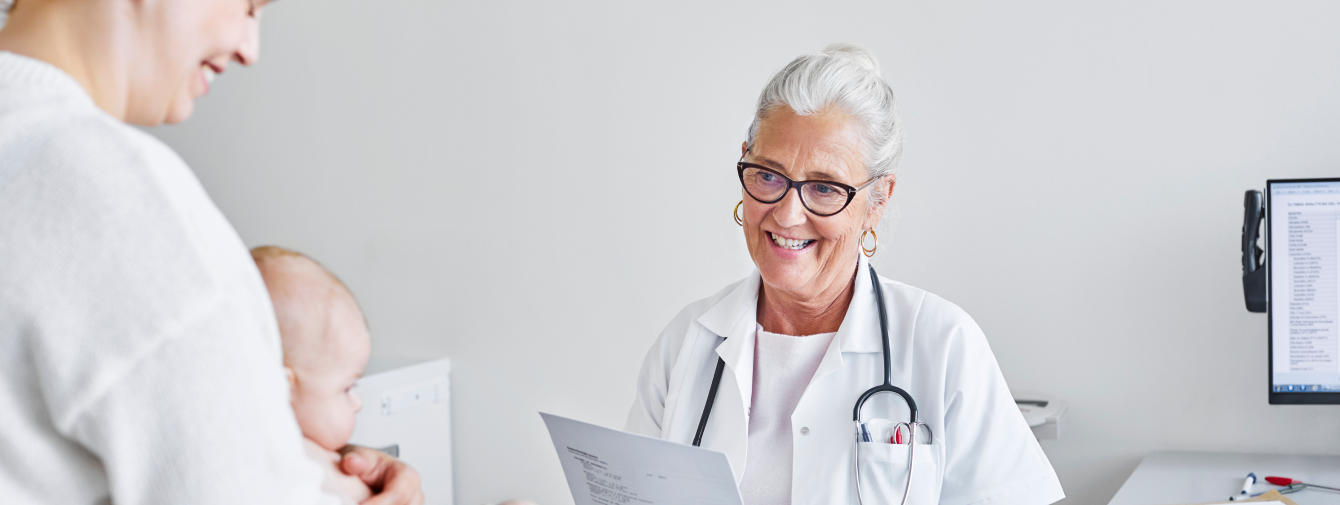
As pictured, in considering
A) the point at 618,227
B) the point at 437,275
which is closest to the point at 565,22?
the point at 618,227

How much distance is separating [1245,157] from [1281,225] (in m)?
0.21

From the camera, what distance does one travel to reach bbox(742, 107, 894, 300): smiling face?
1.39 meters

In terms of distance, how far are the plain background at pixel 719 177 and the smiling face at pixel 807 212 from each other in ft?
1.23

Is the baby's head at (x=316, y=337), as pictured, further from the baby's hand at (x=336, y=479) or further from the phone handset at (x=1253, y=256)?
the phone handset at (x=1253, y=256)

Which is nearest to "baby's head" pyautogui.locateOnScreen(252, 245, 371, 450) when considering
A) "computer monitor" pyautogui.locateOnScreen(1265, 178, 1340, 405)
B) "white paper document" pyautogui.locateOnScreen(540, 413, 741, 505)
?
"white paper document" pyautogui.locateOnScreen(540, 413, 741, 505)

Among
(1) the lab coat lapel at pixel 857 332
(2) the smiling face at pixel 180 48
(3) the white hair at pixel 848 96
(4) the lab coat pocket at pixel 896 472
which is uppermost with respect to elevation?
(3) the white hair at pixel 848 96

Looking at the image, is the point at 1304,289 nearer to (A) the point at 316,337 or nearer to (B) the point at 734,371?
(B) the point at 734,371

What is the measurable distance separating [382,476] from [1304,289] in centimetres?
164

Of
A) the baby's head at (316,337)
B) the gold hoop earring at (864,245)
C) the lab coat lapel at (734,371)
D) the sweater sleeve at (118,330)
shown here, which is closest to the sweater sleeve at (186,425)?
the sweater sleeve at (118,330)

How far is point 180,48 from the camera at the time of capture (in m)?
0.53

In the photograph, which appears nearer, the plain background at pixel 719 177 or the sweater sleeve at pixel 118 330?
the sweater sleeve at pixel 118 330

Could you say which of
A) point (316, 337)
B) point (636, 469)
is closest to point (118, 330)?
point (316, 337)

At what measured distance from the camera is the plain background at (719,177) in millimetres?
1841

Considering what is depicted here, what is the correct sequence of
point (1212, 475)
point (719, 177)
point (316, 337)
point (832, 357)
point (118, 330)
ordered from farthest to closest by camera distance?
point (719, 177), point (1212, 475), point (832, 357), point (316, 337), point (118, 330)
